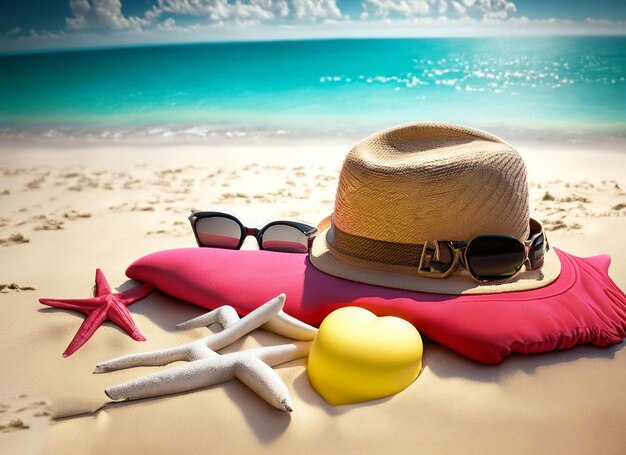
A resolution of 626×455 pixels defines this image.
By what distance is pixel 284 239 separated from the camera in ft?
9.37

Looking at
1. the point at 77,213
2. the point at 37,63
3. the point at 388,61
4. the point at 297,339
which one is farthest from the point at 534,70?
the point at 37,63

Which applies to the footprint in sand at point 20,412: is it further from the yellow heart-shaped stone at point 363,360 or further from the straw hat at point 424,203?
the straw hat at point 424,203

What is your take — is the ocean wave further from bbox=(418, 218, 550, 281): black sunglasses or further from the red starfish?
the red starfish

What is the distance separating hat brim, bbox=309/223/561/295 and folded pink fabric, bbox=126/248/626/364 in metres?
0.02

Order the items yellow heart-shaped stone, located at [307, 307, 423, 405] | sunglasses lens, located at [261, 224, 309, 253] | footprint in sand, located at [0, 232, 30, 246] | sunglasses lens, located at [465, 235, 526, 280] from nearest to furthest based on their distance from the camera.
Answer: yellow heart-shaped stone, located at [307, 307, 423, 405] < sunglasses lens, located at [465, 235, 526, 280] < sunglasses lens, located at [261, 224, 309, 253] < footprint in sand, located at [0, 232, 30, 246]

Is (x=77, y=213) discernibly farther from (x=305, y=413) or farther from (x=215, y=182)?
(x=305, y=413)

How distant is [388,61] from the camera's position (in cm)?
2395

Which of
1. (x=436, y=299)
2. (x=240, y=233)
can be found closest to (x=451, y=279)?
(x=436, y=299)

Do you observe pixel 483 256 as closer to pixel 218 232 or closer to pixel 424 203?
pixel 424 203

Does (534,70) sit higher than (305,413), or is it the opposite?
(305,413)

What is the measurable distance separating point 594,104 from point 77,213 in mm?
10292

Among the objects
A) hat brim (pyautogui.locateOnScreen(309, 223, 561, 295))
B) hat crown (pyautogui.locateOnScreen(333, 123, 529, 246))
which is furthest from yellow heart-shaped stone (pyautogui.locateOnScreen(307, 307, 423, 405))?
hat crown (pyautogui.locateOnScreen(333, 123, 529, 246))

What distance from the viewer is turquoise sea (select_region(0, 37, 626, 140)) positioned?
1041 cm

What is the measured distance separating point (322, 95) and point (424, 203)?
43.1ft
